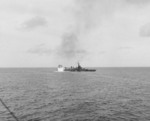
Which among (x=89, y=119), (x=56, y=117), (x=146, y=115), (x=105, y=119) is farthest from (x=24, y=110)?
(x=146, y=115)

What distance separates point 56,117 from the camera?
3206 centimetres

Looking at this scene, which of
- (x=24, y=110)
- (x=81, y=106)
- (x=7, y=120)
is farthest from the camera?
(x=81, y=106)

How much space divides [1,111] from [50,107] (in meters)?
11.2

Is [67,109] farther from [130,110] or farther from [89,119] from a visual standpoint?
[130,110]

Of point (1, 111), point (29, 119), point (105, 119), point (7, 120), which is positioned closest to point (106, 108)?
point (105, 119)

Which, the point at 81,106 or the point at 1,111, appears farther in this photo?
the point at 81,106

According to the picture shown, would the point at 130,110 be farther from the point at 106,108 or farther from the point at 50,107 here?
the point at 50,107

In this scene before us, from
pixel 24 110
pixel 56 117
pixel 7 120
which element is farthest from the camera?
pixel 24 110

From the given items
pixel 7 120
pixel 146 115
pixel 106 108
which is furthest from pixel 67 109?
pixel 146 115

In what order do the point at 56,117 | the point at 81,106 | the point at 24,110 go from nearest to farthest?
the point at 56,117
the point at 24,110
the point at 81,106

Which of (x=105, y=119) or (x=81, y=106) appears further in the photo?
(x=81, y=106)

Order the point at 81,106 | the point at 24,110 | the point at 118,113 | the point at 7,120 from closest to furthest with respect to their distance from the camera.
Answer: the point at 7,120
the point at 118,113
the point at 24,110
the point at 81,106

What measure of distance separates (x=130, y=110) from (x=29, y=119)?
2260cm

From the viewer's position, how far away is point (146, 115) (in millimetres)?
33062
